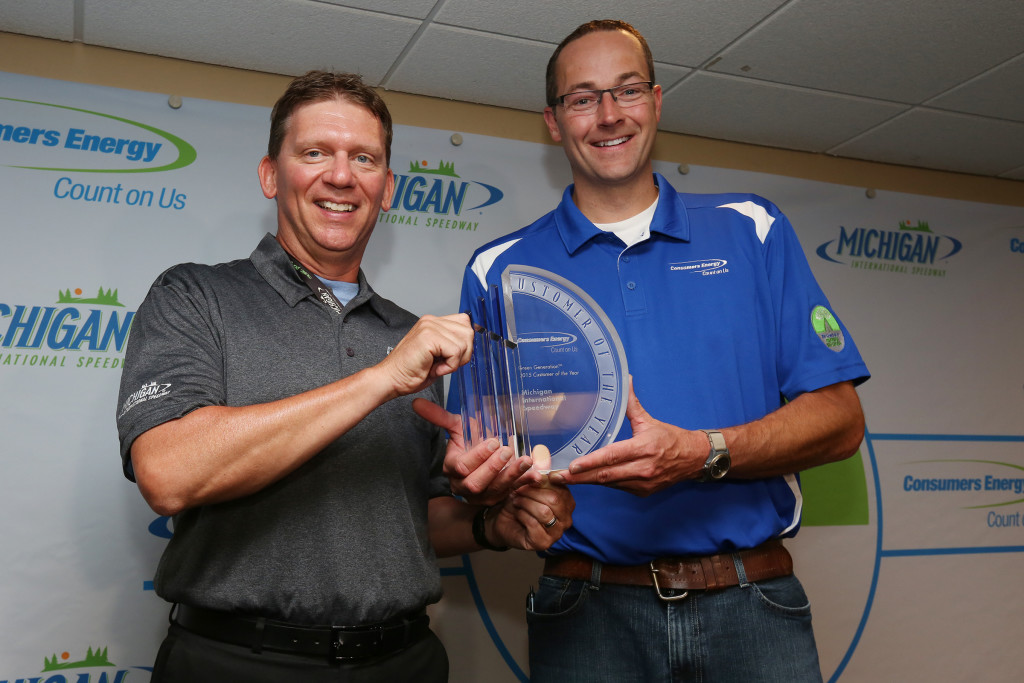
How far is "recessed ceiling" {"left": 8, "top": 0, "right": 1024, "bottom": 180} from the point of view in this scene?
214cm

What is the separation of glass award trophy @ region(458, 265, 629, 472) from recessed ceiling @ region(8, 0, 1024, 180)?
Result: 1.20 meters

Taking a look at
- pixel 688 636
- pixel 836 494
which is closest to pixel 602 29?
pixel 688 636

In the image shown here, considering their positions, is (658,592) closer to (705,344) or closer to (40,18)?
(705,344)

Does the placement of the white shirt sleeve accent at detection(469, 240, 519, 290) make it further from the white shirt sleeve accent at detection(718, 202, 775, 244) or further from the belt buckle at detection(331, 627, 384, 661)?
the belt buckle at detection(331, 627, 384, 661)

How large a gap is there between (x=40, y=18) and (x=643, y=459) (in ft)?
6.97

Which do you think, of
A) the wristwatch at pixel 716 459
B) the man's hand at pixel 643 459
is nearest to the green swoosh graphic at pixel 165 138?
the man's hand at pixel 643 459

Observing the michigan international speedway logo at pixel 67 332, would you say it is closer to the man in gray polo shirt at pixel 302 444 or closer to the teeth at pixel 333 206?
the man in gray polo shirt at pixel 302 444

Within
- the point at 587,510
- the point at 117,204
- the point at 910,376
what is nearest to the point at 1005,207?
the point at 910,376

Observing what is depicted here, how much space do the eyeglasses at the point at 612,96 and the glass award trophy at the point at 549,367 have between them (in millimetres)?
533

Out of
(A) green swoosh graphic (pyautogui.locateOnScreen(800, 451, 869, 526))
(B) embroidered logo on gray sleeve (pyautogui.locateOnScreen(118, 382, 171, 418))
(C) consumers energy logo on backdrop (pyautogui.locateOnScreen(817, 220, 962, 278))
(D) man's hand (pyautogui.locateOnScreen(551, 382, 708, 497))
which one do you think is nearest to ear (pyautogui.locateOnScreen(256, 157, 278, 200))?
(B) embroidered logo on gray sleeve (pyautogui.locateOnScreen(118, 382, 171, 418))

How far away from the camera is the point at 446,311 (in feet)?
8.43

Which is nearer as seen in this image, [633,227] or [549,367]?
[549,367]

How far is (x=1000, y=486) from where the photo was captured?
3201mm

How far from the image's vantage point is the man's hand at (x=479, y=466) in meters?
1.21
